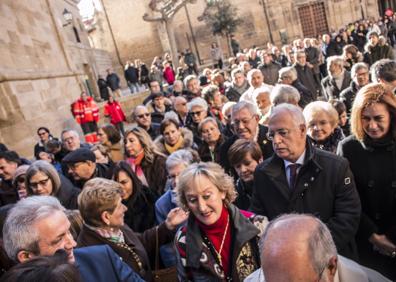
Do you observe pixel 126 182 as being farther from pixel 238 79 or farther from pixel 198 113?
pixel 238 79

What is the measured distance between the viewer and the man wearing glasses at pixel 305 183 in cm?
241

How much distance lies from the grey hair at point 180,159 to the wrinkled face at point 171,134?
3.48ft

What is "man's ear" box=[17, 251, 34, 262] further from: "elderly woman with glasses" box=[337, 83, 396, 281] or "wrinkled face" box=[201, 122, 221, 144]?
"wrinkled face" box=[201, 122, 221, 144]

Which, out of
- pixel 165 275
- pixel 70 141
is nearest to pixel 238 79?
pixel 70 141

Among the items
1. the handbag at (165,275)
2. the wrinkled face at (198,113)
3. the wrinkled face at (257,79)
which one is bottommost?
the handbag at (165,275)

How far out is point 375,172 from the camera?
259cm

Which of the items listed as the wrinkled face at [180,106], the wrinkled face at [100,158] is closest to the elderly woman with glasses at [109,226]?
the wrinkled face at [100,158]

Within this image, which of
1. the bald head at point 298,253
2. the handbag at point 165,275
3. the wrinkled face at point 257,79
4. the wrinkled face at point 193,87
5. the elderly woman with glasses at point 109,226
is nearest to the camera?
the bald head at point 298,253

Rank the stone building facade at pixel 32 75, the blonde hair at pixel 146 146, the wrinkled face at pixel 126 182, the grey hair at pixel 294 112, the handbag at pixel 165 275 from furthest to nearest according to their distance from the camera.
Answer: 1. the stone building facade at pixel 32 75
2. the blonde hair at pixel 146 146
3. the wrinkled face at pixel 126 182
4. the handbag at pixel 165 275
5. the grey hair at pixel 294 112

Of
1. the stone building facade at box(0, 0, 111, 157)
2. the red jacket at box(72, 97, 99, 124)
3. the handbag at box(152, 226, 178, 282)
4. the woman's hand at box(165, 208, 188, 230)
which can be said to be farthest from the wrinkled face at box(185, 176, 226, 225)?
the red jacket at box(72, 97, 99, 124)

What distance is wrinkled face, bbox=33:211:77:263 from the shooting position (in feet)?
6.78

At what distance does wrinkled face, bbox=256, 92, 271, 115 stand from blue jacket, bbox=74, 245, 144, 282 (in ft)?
10.1

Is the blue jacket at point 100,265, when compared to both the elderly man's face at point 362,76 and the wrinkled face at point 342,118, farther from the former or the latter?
the elderly man's face at point 362,76

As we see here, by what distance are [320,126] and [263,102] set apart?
1.47m
